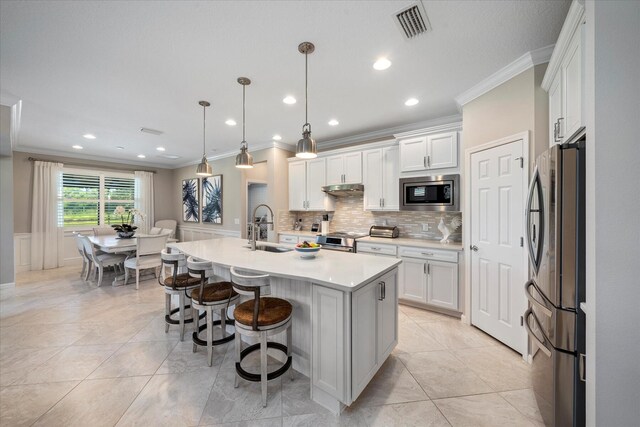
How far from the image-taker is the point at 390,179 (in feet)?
12.3

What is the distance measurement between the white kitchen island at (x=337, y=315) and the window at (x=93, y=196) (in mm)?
6088

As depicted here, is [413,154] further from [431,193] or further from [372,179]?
[372,179]

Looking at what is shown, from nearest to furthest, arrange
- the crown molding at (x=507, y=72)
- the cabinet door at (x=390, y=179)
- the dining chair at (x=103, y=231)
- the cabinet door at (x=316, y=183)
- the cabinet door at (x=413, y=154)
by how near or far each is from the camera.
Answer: the crown molding at (x=507, y=72), the cabinet door at (x=413, y=154), the cabinet door at (x=390, y=179), the cabinet door at (x=316, y=183), the dining chair at (x=103, y=231)

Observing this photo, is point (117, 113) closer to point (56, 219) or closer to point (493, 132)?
point (56, 219)

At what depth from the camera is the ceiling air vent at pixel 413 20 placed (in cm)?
163

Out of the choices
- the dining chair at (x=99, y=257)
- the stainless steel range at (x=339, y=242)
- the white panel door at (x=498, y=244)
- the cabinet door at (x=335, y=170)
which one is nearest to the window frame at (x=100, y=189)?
the dining chair at (x=99, y=257)

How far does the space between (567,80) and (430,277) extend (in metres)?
2.27

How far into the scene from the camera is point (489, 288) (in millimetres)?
2541

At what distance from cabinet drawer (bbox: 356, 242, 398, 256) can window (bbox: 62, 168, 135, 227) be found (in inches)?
262

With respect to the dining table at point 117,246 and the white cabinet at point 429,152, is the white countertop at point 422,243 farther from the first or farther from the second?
the dining table at point 117,246

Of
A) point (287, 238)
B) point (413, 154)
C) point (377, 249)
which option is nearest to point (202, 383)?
point (377, 249)

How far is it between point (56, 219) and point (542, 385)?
8.49m

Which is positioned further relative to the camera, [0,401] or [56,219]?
[56,219]

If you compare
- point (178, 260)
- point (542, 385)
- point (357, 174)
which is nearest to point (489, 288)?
point (542, 385)
